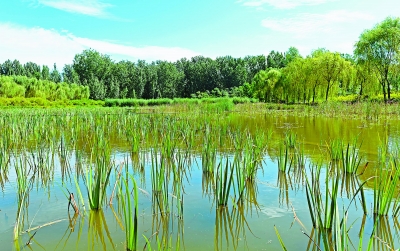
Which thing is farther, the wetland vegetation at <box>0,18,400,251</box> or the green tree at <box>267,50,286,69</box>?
the green tree at <box>267,50,286,69</box>

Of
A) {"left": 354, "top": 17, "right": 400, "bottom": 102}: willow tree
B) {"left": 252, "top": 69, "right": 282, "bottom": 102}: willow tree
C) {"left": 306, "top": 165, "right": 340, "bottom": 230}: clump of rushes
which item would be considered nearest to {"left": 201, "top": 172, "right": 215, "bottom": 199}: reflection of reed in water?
{"left": 306, "top": 165, "right": 340, "bottom": 230}: clump of rushes

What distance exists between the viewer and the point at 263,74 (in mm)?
42312

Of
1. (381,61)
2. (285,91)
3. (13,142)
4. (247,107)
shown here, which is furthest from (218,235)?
(285,91)

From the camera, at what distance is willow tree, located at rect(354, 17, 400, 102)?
23297 mm

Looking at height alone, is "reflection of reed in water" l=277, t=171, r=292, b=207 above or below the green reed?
below

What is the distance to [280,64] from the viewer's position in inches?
2822

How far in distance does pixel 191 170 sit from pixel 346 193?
235 cm

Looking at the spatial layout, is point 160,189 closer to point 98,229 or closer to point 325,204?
point 98,229

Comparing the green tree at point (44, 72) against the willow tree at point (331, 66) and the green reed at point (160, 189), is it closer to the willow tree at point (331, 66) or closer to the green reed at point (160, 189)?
the willow tree at point (331, 66)

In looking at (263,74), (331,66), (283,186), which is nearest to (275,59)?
(263,74)

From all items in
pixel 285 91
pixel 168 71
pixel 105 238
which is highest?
pixel 168 71

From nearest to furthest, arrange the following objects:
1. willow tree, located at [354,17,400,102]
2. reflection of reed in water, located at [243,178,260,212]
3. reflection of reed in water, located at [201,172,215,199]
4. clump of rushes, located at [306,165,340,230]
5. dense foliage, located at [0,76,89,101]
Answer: clump of rushes, located at [306,165,340,230], reflection of reed in water, located at [243,178,260,212], reflection of reed in water, located at [201,172,215,199], willow tree, located at [354,17,400,102], dense foliage, located at [0,76,89,101]

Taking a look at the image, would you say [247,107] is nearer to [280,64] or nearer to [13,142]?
[13,142]

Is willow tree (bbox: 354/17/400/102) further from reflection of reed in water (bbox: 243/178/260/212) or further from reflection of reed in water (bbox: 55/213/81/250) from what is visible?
reflection of reed in water (bbox: 55/213/81/250)
